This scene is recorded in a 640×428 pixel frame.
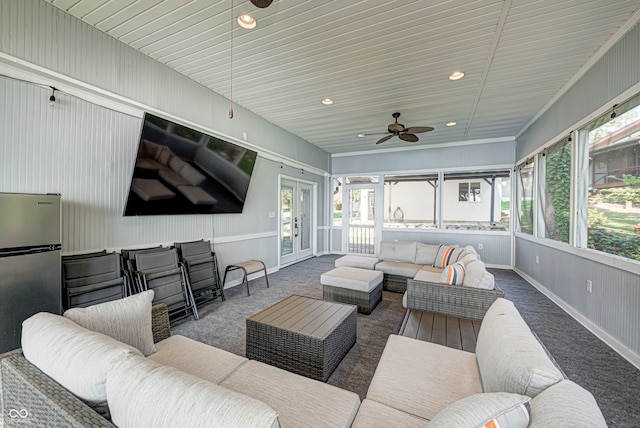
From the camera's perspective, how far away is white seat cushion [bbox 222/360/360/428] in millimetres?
1119

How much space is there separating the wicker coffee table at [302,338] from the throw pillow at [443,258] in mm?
2414

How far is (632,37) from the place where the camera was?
2.40 metres

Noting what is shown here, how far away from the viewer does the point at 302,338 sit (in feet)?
6.50

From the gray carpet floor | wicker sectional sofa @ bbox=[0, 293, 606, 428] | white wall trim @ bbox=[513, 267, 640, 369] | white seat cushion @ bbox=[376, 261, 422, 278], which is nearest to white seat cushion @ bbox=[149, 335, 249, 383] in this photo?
wicker sectional sofa @ bbox=[0, 293, 606, 428]

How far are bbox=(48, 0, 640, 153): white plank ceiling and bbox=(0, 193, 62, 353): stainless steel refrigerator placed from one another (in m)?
1.93

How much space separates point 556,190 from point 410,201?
341cm

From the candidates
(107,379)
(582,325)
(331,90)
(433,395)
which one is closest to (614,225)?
(582,325)

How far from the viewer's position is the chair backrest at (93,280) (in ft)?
7.84

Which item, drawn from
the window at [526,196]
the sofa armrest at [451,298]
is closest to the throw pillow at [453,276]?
the sofa armrest at [451,298]

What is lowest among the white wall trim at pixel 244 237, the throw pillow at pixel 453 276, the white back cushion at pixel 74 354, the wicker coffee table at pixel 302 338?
the wicker coffee table at pixel 302 338

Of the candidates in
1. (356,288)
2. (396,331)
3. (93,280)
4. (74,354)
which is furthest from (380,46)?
(93,280)

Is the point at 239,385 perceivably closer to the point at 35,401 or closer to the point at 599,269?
the point at 35,401

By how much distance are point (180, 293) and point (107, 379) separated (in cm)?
252

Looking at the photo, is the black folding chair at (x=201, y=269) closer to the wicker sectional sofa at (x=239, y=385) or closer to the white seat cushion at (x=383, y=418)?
the wicker sectional sofa at (x=239, y=385)
